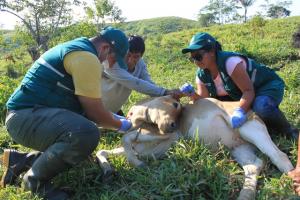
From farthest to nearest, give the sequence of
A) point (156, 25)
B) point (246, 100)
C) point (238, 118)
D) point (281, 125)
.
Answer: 1. point (156, 25)
2. point (281, 125)
3. point (246, 100)
4. point (238, 118)

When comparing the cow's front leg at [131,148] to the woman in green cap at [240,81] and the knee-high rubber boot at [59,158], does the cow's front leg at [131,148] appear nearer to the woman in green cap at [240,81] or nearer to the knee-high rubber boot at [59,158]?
the knee-high rubber boot at [59,158]

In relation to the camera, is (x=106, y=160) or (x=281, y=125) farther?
(x=281, y=125)

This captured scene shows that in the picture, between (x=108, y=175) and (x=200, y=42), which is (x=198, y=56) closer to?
(x=200, y=42)

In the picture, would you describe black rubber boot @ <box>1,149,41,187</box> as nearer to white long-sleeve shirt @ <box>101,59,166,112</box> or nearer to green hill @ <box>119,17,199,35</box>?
white long-sleeve shirt @ <box>101,59,166,112</box>

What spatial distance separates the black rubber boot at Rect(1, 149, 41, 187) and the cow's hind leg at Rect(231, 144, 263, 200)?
1804 millimetres

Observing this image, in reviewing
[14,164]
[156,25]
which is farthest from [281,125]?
[156,25]

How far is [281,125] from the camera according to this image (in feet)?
13.8

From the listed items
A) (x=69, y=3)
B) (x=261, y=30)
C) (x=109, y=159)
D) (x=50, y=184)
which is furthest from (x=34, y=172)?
(x=69, y=3)

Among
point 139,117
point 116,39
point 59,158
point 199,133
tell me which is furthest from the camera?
point 139,117

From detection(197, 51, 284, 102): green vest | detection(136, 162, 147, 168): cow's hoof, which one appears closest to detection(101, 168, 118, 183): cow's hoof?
detection(136, 162, 147, 168): cow's hoof

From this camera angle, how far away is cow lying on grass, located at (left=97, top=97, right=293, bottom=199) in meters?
3.75

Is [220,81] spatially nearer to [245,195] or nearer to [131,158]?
[131,158]

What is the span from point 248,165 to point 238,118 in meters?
0.41

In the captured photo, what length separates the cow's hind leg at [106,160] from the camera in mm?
3760
